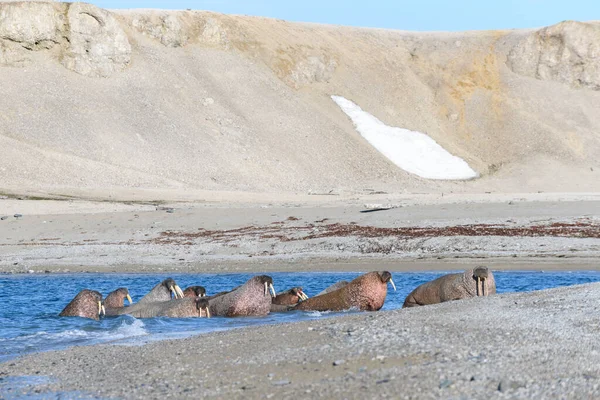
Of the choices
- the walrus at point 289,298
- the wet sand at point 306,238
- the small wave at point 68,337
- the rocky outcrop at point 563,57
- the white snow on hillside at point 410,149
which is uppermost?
the rocky outcrop at point 563,57

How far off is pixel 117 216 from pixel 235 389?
27.2 meters

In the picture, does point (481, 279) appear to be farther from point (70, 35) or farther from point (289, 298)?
point (70, 35)

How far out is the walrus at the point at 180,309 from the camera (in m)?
15.4

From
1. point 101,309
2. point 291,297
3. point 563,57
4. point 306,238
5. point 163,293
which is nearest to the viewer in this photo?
point 101,309

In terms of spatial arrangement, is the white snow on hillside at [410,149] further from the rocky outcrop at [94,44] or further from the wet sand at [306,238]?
the wet sand at [306,238]

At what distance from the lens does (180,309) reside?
15391 mm

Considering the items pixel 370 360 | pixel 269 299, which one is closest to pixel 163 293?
pixel 269 299

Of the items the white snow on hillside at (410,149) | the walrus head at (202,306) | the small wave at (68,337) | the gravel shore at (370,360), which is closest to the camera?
the gravel shore at (370,360)

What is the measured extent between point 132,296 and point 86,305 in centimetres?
448

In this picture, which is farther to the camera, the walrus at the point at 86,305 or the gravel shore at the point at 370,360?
the walrus at the point at 86,305

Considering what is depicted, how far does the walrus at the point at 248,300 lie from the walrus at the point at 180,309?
0.33 m

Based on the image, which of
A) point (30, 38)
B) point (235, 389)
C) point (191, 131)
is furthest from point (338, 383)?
point (30, 38)

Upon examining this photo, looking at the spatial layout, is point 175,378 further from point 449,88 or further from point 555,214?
point 449,88

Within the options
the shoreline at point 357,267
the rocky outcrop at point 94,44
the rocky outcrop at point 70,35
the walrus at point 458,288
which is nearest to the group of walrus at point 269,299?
the walrus at point 458,288
